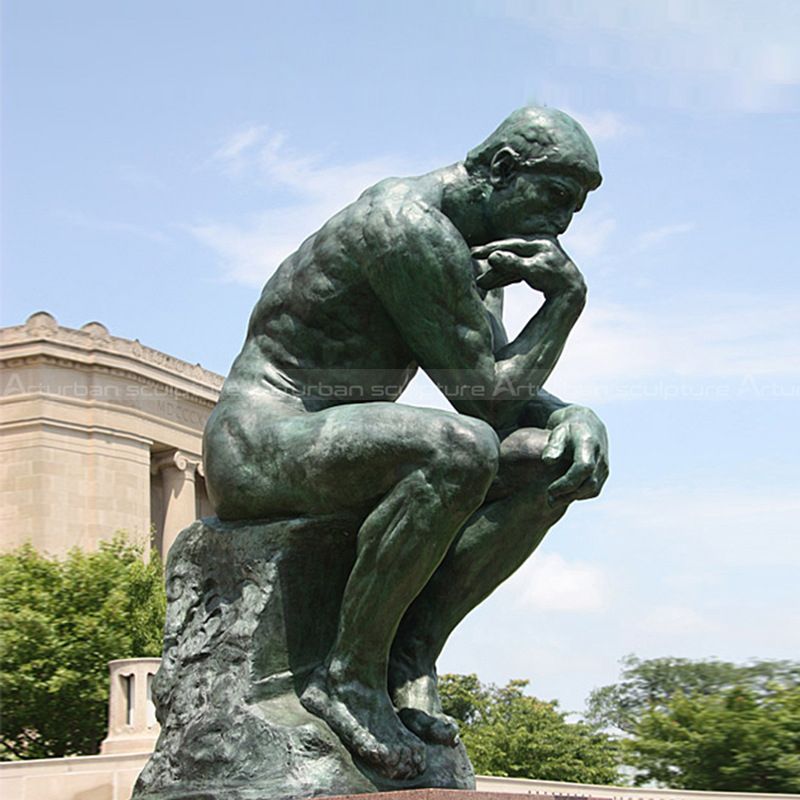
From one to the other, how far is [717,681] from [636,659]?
8.04 metres

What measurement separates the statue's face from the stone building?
43.1 m

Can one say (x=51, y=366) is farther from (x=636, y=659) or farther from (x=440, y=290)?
(x=440, y=290)

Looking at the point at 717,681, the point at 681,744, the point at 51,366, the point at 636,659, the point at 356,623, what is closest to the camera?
the point at 356,623

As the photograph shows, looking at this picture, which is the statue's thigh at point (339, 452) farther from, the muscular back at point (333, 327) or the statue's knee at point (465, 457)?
the muscular back at point (333, 327)

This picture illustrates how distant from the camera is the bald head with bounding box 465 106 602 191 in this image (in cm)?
669

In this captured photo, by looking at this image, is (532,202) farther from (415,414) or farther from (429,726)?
(429,726)

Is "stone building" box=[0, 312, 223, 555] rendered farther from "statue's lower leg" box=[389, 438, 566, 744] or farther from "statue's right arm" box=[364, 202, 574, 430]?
"statue's right arm" box=[364, 202, 574, 430]

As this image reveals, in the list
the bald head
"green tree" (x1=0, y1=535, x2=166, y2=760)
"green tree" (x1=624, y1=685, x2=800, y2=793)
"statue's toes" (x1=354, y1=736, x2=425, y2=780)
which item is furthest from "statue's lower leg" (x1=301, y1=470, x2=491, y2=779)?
"green tree" (x1=0, y1=535, x2=166, y2=760)

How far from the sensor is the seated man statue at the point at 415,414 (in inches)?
238

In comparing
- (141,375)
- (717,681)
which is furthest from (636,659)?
(141,375)

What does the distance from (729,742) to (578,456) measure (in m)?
18.6

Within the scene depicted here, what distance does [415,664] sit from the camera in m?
6.63

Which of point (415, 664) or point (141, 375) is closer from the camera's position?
point (415, 664)

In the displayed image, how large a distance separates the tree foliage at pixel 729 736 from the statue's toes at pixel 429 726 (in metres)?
17.4
